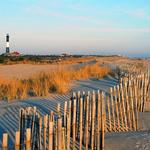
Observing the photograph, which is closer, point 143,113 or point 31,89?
point 143,113

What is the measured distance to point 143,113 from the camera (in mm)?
10508

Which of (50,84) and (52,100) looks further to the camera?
(50,84)

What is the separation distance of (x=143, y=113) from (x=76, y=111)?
3718 mm

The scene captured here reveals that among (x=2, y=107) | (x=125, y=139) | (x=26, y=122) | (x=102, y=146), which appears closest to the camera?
(x=26, y=122)

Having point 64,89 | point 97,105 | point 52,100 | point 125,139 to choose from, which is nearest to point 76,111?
point 97,105

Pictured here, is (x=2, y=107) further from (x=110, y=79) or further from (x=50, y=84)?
(x=110, y=79)

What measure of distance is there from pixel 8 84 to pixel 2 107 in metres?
3.65

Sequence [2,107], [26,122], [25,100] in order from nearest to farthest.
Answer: [26,122] → [2,107] → [25,100]

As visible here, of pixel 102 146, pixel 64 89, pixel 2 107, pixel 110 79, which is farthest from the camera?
pixel 110 79

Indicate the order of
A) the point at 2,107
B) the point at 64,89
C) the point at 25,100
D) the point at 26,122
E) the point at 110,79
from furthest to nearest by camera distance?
the point at 110,79 < the point at 64,89 < the point at 25,100 < the point at 2,107 < the point at 26,122

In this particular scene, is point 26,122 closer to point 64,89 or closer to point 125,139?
point 125,139

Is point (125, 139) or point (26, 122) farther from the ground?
point (26, 122)

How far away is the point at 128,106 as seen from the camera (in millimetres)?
9039

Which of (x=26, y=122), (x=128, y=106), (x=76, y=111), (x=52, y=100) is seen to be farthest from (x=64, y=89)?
(x=26, y=122)
